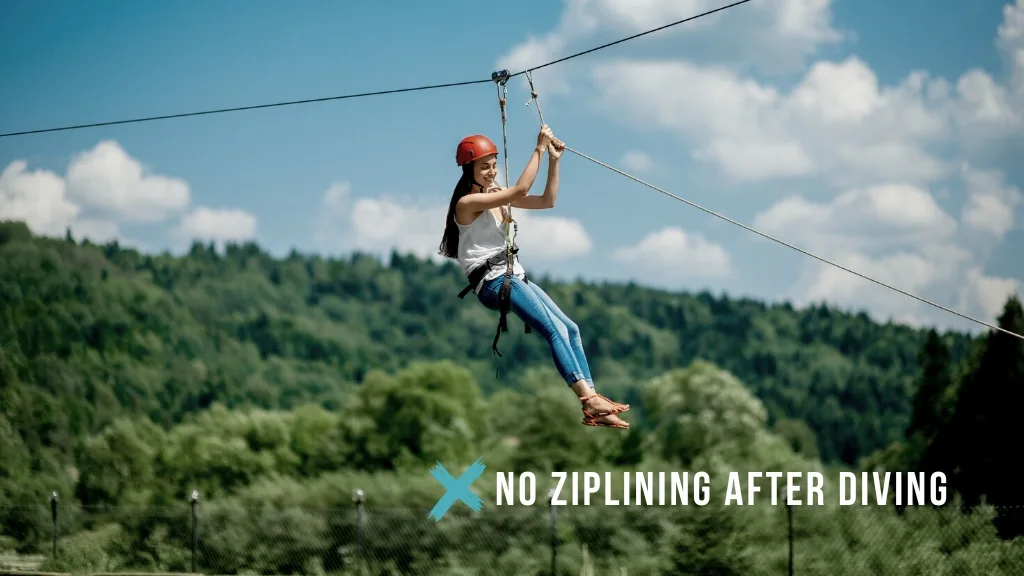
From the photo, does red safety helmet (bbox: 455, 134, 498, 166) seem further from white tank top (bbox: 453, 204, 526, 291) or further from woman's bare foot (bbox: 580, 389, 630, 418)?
woman's bare foot (bbox: 580, 389, 630, 418)

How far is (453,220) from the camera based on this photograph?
8.00 m

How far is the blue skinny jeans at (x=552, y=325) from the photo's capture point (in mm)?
7379

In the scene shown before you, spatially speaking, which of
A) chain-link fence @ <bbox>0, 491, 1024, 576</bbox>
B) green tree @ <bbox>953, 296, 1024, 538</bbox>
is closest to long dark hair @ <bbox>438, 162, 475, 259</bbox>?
chain-link fence @ <bbox>0, 491, 1024, 576</bbox>

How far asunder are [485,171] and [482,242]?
0.49m

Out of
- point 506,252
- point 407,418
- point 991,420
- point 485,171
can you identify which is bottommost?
point 506,252

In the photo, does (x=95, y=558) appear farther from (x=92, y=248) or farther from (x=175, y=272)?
(x=175, y=272)

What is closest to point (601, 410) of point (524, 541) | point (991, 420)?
point (524, 541)

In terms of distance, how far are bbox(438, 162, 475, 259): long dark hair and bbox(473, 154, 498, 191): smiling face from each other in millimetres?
43

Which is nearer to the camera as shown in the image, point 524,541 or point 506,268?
point 506,268

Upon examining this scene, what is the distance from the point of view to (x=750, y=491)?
22953mm

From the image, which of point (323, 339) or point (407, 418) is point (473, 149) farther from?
point (323, 339)

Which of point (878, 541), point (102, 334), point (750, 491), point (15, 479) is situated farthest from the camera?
point (102, 334)

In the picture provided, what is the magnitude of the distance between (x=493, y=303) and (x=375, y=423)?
5442cm

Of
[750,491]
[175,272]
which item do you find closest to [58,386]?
[750,491]
